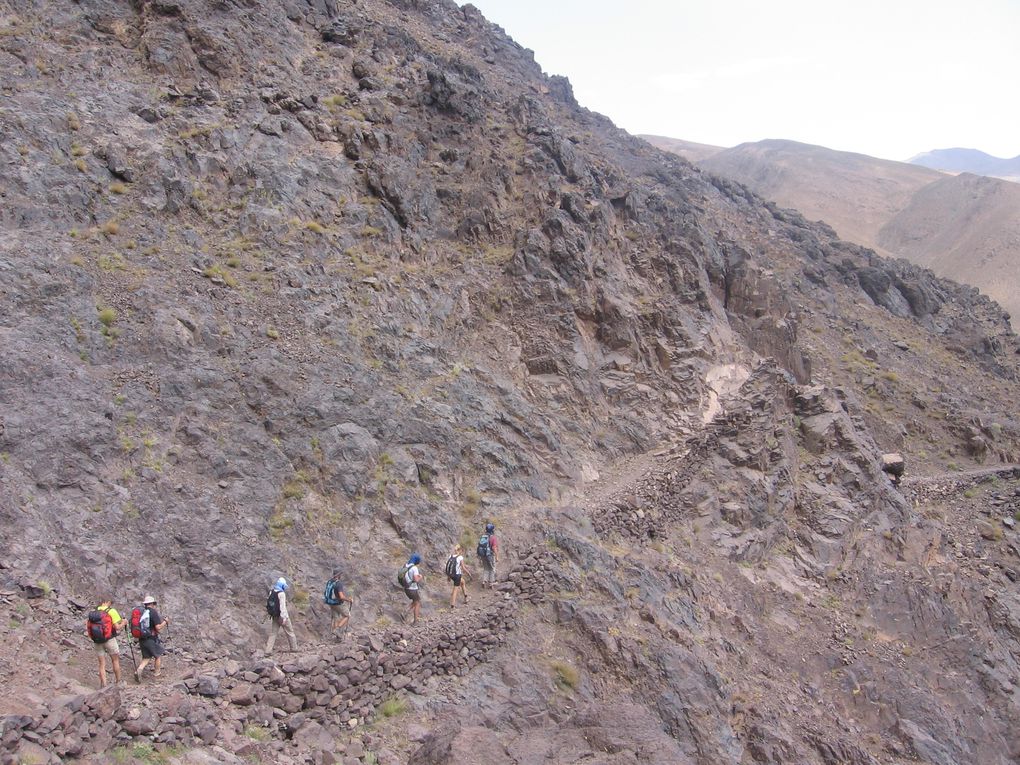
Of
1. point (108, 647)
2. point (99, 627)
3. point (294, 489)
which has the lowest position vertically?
point (108, 647)

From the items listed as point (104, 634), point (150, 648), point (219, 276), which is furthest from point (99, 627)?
point (219, 276)

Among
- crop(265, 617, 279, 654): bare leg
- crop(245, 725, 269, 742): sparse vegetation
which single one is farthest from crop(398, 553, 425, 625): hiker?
crop(245, 725, 269, 742): sparse vegetation

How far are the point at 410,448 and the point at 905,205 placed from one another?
412 feet

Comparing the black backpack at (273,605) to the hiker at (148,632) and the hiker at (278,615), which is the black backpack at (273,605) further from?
the hiker at (148,632)

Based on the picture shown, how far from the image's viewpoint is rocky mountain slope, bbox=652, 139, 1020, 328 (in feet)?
290

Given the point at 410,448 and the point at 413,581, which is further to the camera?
the point at 410,448

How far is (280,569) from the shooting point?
1294 cm

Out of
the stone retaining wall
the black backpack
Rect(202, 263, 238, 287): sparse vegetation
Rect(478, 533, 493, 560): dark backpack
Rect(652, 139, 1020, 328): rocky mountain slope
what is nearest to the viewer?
the stone retaining wall

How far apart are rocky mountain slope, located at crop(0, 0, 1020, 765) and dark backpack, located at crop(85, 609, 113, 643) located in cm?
63

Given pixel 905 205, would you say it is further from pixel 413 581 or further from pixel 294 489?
pixel 294 489

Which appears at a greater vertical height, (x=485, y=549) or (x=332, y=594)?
(x=485, y=549)

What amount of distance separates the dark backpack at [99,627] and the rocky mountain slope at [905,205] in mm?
89618

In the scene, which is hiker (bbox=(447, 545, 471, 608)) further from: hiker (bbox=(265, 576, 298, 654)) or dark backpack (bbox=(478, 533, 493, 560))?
hiker (bbox=(265, 576, 298, 654))

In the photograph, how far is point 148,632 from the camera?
9.93 m
